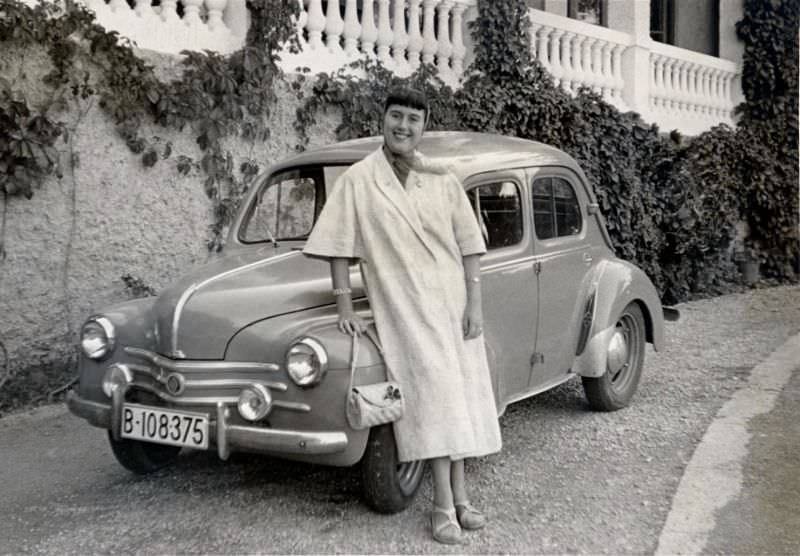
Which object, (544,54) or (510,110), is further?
(544,54)

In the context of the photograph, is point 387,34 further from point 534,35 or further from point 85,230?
point 85,230

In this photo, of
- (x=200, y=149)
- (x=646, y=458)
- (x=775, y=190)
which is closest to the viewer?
(x=646, y=458)

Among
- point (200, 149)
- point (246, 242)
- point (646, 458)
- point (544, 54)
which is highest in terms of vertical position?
point (544, 54)

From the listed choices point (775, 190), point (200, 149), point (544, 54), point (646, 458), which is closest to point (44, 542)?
point (646, 458)

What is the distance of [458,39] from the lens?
28.3 ft

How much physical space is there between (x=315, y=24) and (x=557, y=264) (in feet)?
12.2

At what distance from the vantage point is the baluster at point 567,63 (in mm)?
9867

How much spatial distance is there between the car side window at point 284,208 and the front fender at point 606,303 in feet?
5.89

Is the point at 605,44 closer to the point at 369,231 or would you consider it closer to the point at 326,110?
the point at 326,110

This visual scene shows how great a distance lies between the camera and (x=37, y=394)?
561 centimetres

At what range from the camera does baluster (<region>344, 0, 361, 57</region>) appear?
7.57 metres

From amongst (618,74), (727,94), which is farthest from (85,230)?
(727,94)

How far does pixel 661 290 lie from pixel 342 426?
7850mm

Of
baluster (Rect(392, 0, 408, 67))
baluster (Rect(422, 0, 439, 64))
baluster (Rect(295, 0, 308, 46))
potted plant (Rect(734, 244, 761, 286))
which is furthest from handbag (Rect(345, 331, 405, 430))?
potted plant (Rect(734, 244, 761, 286))
